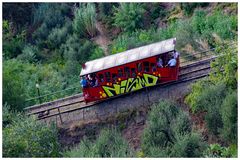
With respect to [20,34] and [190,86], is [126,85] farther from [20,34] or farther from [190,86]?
[20,34]

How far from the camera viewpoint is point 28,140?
15578 mm

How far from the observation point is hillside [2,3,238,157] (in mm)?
16625

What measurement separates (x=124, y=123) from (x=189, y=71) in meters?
4.14

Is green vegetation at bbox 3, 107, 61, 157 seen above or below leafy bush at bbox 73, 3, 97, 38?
below

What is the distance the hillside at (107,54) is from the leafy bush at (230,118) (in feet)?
0.11

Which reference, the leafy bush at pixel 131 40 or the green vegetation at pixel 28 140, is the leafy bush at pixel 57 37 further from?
the green vegetation at pixel 28 140

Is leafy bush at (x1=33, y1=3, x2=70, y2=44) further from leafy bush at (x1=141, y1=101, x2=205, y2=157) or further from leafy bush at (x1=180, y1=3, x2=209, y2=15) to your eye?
leafy bush at (x1=141, y1=101, x2=205, y2=157)

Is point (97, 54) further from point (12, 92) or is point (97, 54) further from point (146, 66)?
point (12, 92)

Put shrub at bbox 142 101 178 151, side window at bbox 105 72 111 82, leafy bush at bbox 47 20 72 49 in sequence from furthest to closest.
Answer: leafy bush at bbox 47 20 72 49
side window at bbox 105 72 111 82
shrub at bbox 142 101 178 151

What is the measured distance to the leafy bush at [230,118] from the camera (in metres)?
17.1

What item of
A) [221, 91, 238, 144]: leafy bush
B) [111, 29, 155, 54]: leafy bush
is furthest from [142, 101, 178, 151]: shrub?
[111, 29, 155, 54]: leafy bush

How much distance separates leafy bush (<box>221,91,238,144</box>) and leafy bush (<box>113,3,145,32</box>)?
59.1ft

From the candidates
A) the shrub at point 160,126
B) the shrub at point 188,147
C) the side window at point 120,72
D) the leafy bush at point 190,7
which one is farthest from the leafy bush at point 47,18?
the shrub at point 188,147

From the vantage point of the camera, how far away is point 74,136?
68.4 feet
